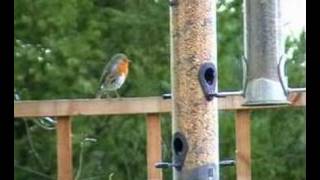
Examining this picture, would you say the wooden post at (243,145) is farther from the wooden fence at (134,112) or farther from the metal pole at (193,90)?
the metal pole at (193,90)

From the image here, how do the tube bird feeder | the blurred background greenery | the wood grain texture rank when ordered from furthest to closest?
the blurred background greenery, the wood grain texture, the tube bird feeder

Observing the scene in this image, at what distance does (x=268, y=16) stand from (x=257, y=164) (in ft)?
5.28

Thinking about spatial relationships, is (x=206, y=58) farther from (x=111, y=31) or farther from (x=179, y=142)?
(x=111, y=31)

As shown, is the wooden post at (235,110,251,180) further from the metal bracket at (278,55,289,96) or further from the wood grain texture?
the metal bracket at (278,55,289,96)

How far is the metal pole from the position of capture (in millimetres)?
2062

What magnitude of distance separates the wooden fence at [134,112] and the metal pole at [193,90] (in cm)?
38

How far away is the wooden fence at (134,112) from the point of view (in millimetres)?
2496

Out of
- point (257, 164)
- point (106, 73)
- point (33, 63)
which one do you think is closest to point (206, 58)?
point (106, 73)

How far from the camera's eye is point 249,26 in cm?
232

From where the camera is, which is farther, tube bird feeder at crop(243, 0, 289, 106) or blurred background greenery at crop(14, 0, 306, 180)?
blurred background greenery at crop(14, 0, 306, 180)

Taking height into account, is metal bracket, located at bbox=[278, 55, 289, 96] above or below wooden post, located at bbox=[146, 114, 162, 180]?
above

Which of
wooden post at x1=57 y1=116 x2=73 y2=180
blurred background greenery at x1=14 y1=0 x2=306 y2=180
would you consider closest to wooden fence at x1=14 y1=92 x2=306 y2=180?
wooden post at x1=57 y1=116 x2=73 y2=180

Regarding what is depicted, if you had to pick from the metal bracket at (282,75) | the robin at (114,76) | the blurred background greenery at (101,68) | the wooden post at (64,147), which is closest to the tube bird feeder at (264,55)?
the metal bracket at (282,75)

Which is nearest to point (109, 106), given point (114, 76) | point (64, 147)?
point (64, 147)
